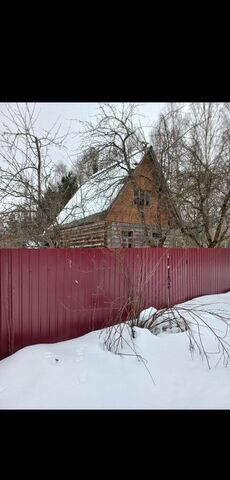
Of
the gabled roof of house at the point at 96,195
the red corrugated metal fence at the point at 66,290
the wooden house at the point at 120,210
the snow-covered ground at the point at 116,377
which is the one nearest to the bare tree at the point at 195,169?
the wooden house at the point at 120,210

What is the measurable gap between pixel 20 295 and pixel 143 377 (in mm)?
1741

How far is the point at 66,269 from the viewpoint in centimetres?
391

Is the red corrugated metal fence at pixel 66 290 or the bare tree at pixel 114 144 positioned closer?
the red corrugated metal fence at pixel 66 290

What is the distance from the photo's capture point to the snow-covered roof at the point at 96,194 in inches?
363

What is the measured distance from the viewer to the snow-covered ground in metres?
2.29

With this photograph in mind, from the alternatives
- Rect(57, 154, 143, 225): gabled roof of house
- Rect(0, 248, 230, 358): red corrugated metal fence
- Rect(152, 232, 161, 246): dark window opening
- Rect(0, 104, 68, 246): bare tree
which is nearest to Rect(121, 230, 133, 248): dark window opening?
Rect(152, 232, 161, 246): dark window opening

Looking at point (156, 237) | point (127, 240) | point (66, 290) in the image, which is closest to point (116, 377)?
point (66, 290)

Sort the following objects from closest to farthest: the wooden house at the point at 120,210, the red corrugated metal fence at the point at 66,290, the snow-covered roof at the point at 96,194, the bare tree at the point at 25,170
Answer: the red corrugated metal fence at the point at 66,290
the bare tree at the point at 25,170
the snow-covered roof at the point at 96,194
the wooden house at the point at 120,210

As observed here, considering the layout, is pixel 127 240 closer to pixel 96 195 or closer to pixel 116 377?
pixel 96 195

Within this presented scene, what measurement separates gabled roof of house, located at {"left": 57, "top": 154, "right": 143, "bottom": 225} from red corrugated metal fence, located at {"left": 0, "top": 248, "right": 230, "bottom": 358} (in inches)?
169

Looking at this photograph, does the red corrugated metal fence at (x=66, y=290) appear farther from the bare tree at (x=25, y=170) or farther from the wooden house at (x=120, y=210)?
the wooden house at (x=120, y=210)

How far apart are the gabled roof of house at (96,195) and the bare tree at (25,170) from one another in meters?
1.09
